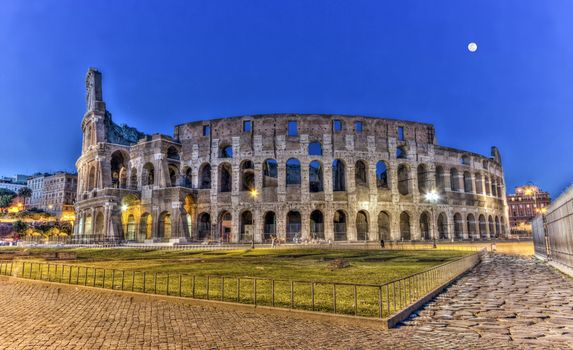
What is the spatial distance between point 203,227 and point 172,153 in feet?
35.0

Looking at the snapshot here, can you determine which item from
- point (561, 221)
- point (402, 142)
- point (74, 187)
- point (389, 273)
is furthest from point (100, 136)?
point (74, 187)

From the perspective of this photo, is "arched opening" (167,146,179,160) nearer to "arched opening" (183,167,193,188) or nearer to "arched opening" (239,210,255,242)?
"arched opening" (183,167,193,188)

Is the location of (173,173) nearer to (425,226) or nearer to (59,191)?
(425,226)

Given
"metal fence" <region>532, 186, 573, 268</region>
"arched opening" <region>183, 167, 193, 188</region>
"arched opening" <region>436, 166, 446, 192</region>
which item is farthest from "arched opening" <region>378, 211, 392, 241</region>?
"metal fence" <region>532, 186, 573, 268</region>

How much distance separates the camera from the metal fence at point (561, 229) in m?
11.9

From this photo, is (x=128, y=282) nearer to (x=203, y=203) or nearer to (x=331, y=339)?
(x=331, y=339)

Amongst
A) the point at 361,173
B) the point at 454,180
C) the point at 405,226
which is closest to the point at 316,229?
the point at 361,173

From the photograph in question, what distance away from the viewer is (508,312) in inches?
292

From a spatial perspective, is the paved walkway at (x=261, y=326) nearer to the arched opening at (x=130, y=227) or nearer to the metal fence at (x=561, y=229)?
the metal fence at (x=561, y=229)

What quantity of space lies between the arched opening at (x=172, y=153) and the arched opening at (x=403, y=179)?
27.8 metres

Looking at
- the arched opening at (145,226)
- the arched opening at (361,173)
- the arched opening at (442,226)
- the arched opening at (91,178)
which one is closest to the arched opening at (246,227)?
the arched opening at (145,226)

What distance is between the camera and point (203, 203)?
42.1 m

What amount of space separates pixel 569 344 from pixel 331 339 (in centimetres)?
341

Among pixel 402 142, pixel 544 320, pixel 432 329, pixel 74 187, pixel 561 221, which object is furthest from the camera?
pixel 74 187
